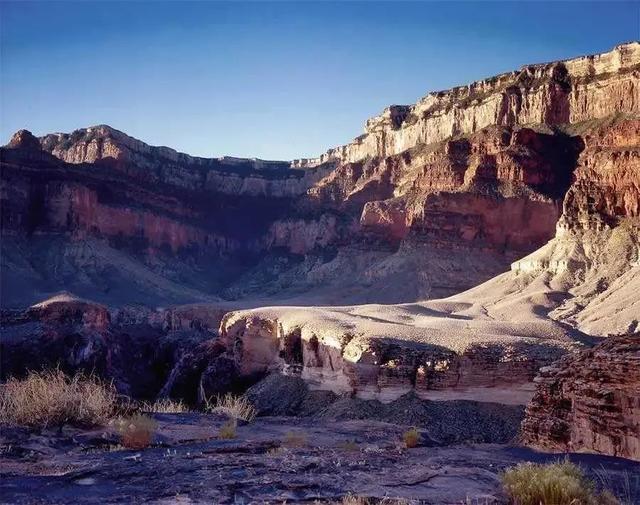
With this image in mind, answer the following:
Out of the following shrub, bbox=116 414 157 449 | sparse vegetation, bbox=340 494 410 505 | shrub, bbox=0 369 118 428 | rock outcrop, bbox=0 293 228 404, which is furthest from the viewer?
rock outcrop, bbox=0 293 228 404

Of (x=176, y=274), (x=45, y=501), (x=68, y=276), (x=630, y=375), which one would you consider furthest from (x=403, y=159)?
(x=45, y=501)

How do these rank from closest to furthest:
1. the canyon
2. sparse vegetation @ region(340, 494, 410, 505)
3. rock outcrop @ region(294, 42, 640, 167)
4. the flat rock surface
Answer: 1. sparse vegetation @ region(340, 494, 410, 505)
2. the flat rock surface
3. the canyon
4. rock outcrop @ region(294, 42, 640, 167)

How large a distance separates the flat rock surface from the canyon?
3043 mm

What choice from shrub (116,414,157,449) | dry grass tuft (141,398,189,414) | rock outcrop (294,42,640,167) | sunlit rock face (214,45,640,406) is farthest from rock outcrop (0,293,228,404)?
rock outcrop (294,42,640,167)

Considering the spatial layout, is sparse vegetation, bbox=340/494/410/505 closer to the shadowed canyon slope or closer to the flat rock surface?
the flat rock surface

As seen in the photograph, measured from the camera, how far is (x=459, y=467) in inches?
429

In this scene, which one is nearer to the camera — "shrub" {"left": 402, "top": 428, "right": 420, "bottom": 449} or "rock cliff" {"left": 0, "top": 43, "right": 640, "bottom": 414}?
"shrub" {"left": 402, "top": 428, "right": 420, "bottom": 449}

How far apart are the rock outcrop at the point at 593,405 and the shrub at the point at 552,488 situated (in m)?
4.48

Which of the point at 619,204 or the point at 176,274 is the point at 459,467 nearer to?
the point at 619,204

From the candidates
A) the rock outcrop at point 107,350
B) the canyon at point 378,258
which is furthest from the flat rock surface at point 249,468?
the rock outcrop at point 107,350

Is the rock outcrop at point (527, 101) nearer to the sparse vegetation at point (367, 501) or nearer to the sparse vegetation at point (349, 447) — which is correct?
the sparse vegetation at point (349, 447)

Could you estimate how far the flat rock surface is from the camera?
892cm

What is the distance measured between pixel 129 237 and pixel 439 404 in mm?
73890

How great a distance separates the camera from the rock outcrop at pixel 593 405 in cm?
1255
